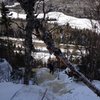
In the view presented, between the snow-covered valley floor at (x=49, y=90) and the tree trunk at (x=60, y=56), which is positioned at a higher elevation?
the tree trunk at (x=60, y=56)

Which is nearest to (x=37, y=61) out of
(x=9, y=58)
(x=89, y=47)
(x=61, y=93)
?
(x=9, y=58)

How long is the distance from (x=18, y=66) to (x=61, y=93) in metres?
4.58

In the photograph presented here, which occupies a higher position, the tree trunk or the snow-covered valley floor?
the tree trunk

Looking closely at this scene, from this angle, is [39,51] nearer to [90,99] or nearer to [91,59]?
[91,59]

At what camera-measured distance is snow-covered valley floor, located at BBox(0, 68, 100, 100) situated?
14.0 feet

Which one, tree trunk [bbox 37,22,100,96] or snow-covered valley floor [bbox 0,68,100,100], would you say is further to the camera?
snow-covered valley floor [bbox 0,68,100,100]

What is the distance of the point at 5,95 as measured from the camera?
421 centimetres

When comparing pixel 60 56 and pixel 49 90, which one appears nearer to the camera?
pixel 60 56

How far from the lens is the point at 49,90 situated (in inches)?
312

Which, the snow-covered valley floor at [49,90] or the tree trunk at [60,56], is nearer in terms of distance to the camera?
the tree trunk at [60,56]

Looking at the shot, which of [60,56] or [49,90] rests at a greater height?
[60,56]

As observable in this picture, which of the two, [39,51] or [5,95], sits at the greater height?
[5,95]

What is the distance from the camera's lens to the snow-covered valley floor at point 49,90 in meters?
4.27

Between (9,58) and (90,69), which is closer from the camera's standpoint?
(90,69)
